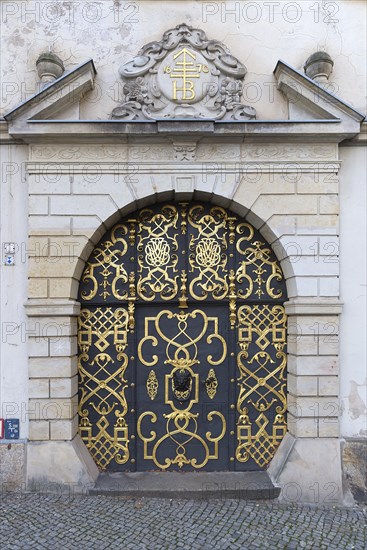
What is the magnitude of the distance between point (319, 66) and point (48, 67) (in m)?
3.02

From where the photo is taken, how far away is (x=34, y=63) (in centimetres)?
517

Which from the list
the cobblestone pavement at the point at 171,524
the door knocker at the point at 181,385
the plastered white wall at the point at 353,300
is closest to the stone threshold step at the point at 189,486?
the cobblestone pavement at the point at 171,524

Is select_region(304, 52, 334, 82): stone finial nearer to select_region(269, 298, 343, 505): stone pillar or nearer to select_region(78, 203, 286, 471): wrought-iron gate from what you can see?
select_region(78, 203, 286, 471): wrought-iron gate

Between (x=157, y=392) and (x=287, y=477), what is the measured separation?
171cm

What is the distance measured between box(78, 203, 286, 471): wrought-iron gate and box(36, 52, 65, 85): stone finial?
1.78m

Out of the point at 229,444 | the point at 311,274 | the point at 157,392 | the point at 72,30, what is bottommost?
the point at 229,444

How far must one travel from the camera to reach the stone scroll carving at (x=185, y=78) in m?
5.09

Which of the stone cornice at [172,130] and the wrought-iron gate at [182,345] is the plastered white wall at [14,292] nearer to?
the stone cornice at [172,130]

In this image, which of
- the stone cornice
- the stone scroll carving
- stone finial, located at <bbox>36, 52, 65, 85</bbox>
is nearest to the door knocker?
the stone cornice

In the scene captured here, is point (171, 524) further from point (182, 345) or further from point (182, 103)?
point (182, 103)

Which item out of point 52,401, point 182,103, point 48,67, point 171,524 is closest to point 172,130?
point 182,103

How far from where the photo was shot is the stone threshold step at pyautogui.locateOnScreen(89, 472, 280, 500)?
4.88 m

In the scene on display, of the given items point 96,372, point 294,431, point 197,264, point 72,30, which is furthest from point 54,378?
point 72,30

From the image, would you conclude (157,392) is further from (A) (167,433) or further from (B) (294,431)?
(B) (294,431)
